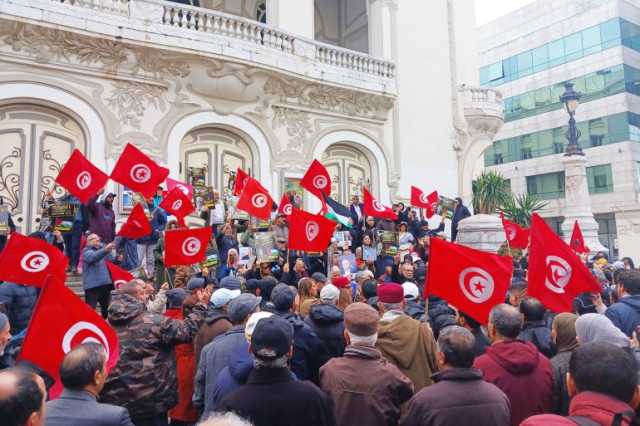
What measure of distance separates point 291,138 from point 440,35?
685cm

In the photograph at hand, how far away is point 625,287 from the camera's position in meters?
4.68

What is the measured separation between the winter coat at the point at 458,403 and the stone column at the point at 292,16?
12.8 m

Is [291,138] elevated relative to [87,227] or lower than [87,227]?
elevated

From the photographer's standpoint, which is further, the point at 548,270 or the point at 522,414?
the point at 548,270

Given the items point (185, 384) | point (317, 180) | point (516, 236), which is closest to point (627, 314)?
point (185, 384)

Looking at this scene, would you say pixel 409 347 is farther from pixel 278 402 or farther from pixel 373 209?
pixel 373 209

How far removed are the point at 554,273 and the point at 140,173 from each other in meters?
6.26

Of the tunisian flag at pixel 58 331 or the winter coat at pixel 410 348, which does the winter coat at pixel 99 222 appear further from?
the winter coat at pixel 410 348

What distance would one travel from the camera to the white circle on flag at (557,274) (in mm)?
4527

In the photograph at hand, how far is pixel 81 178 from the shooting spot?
7719 millimetres

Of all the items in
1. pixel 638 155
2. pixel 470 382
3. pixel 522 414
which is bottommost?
pixel 522 414

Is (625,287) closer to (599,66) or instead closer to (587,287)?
(587,287)

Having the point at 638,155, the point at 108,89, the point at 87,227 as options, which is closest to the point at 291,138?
the point at 108,89

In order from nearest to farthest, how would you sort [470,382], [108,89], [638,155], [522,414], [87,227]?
[470,382] → [522,414] → [87,227] → [108,89] → [638,155]
